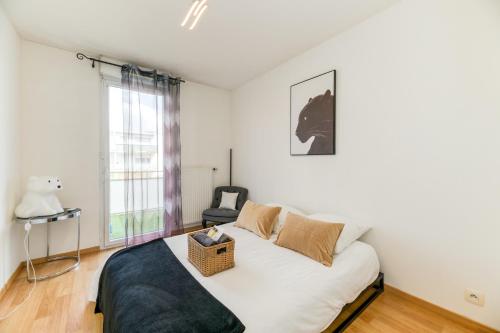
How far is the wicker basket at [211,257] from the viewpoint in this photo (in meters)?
1.53

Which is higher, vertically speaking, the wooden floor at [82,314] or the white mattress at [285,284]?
the white mattress at [285,284]

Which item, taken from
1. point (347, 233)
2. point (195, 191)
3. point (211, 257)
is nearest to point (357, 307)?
point (347, 233)

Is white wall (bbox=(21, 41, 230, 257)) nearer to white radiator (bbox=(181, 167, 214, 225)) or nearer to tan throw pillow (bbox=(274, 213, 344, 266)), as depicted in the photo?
white radiator (bbox=(181, 167, 214, 225))

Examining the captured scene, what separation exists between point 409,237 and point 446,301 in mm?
508

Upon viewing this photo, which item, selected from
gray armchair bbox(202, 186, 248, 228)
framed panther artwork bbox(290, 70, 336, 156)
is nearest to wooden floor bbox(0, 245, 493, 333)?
framed panther artwork bbox(290, 70, 336, 156)

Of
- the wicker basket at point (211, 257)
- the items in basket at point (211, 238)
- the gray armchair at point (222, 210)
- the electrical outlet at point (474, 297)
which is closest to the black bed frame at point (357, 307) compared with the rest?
the electrical outlet at point (474, 297)

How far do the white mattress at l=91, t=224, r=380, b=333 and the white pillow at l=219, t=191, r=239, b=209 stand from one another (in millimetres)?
1411

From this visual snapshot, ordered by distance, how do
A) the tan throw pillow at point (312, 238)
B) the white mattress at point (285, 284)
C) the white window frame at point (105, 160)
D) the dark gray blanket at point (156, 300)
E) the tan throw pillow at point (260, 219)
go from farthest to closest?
the white window frame at point (105, 160), the tan throw pillow at point (260, 219), the tan throw pillow at point (312, 238), the white mattress at point (285, 284), the dark gray blanket at point (156, 300)

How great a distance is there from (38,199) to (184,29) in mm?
2332

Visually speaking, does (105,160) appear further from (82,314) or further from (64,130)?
(82,314)

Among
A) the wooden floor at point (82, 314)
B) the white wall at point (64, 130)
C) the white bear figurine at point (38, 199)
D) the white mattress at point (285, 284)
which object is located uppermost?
the white wall at point (64, 130)

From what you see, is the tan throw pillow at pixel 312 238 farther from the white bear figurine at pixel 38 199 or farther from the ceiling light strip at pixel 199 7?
the white bear figurine at pixel 38 199

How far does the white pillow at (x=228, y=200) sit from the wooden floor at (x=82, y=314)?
195 cm

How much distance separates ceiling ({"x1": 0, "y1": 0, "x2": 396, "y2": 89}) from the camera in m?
1.91
